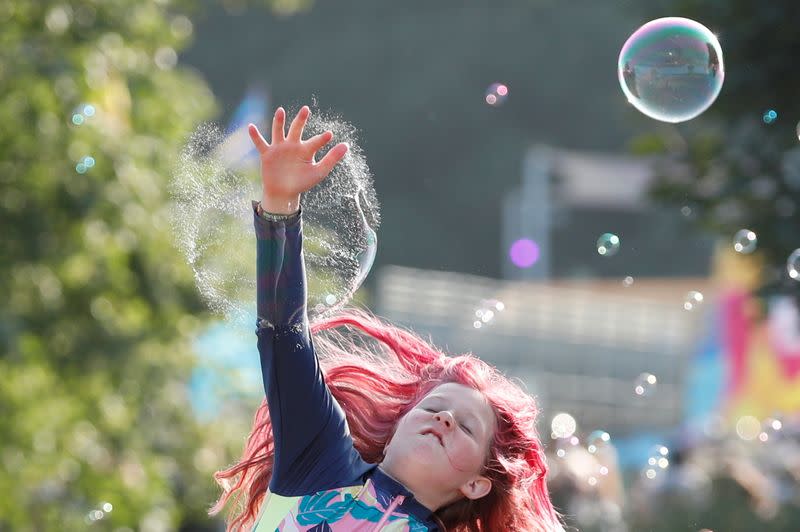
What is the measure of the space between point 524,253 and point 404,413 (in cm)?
1639

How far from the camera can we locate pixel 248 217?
92.1 inches

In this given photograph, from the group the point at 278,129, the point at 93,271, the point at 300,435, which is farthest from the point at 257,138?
the point at 93,271

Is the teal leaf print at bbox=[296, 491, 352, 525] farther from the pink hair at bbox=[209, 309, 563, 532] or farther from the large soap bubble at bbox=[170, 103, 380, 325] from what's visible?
the large soap bubble at bbox=[170, 103, 380, 325]

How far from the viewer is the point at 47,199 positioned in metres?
4.87

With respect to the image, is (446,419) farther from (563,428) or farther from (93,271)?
(93,271)

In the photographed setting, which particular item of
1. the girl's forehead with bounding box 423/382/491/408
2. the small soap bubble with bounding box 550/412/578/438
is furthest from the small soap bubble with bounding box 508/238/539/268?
the girl's forehead with bounding box 423/382/491/408

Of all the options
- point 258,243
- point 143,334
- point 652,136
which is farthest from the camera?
point 143,334

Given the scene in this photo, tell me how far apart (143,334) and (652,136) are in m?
1.99

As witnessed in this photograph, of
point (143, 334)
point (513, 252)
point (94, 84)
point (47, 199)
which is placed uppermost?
point (94, 84)

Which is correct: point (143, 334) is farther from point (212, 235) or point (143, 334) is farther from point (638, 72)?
point (212, 235)

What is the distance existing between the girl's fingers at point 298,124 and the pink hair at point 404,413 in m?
0.54

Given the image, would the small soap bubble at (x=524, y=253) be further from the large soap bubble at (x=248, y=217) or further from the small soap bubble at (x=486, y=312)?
the large soap bubble at (x=248, y=217)

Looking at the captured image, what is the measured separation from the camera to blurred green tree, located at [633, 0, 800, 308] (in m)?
4.17

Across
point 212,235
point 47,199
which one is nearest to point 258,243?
point 212,235
